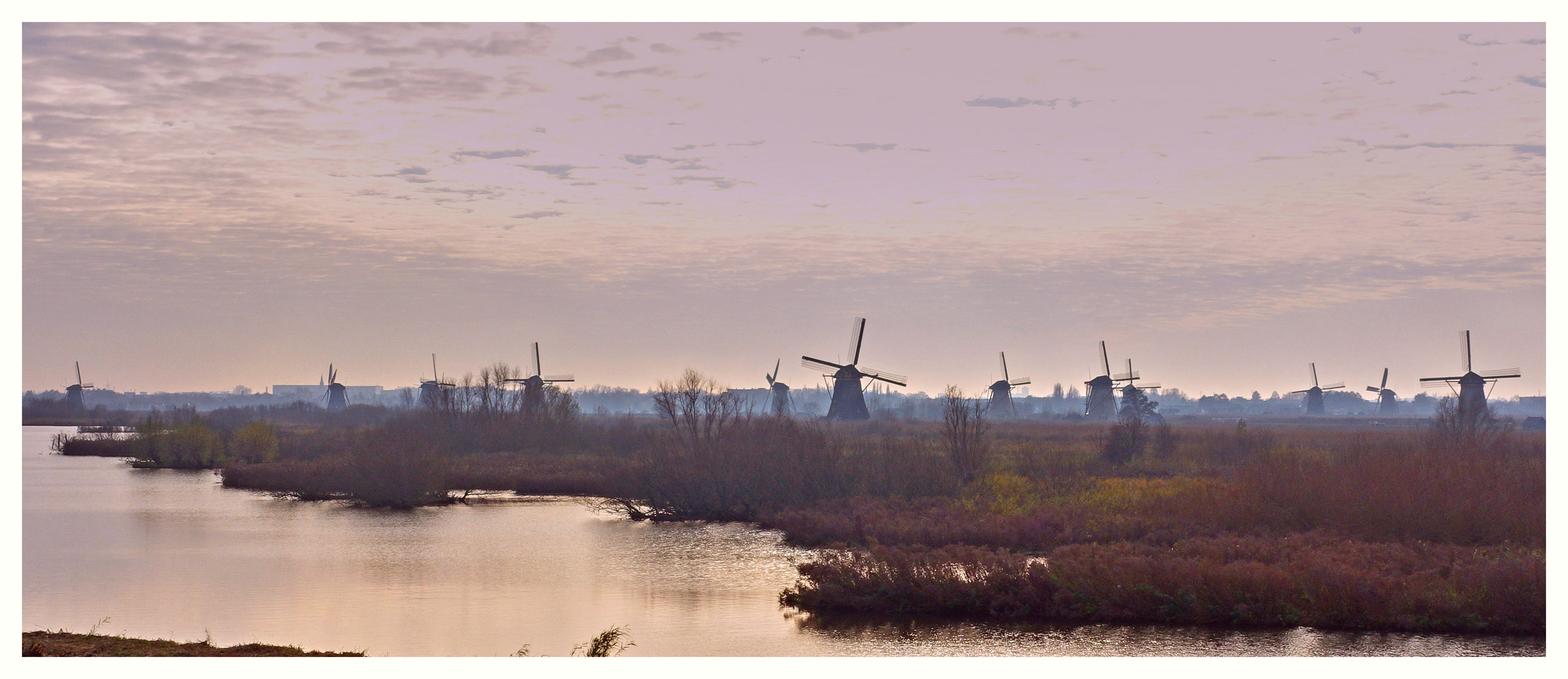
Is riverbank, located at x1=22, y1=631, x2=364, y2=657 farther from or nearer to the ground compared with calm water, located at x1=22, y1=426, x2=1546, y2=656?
farther from the ground

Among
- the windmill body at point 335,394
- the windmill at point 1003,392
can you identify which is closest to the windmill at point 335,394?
the windmill body at point 335,394

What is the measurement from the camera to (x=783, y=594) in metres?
22.5

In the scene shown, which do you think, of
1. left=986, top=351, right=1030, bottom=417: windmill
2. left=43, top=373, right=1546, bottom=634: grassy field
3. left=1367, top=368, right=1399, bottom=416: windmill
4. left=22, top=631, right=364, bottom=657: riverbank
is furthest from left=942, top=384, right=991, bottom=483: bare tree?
left=1367, top=368, right=1399, bottom=416: windmill

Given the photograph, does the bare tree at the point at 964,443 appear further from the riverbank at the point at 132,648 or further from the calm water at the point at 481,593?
the riverbank at the point at 132,648

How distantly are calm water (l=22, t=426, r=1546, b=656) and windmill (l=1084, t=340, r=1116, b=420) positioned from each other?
286ft

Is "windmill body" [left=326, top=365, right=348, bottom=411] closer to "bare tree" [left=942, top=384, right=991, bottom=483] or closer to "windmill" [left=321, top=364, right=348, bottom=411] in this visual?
"windmill" [left=321, top=364, right=348, bottom=411]

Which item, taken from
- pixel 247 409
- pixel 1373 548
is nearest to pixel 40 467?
pixel 1373 548

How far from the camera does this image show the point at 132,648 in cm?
1661

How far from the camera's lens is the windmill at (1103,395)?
116812 millimetres

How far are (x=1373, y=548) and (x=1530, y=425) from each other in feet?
321

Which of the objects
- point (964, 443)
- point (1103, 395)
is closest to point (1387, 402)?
point (1103, 395)

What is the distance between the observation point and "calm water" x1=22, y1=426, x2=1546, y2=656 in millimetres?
18453

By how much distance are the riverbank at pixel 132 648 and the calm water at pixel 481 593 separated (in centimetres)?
124
